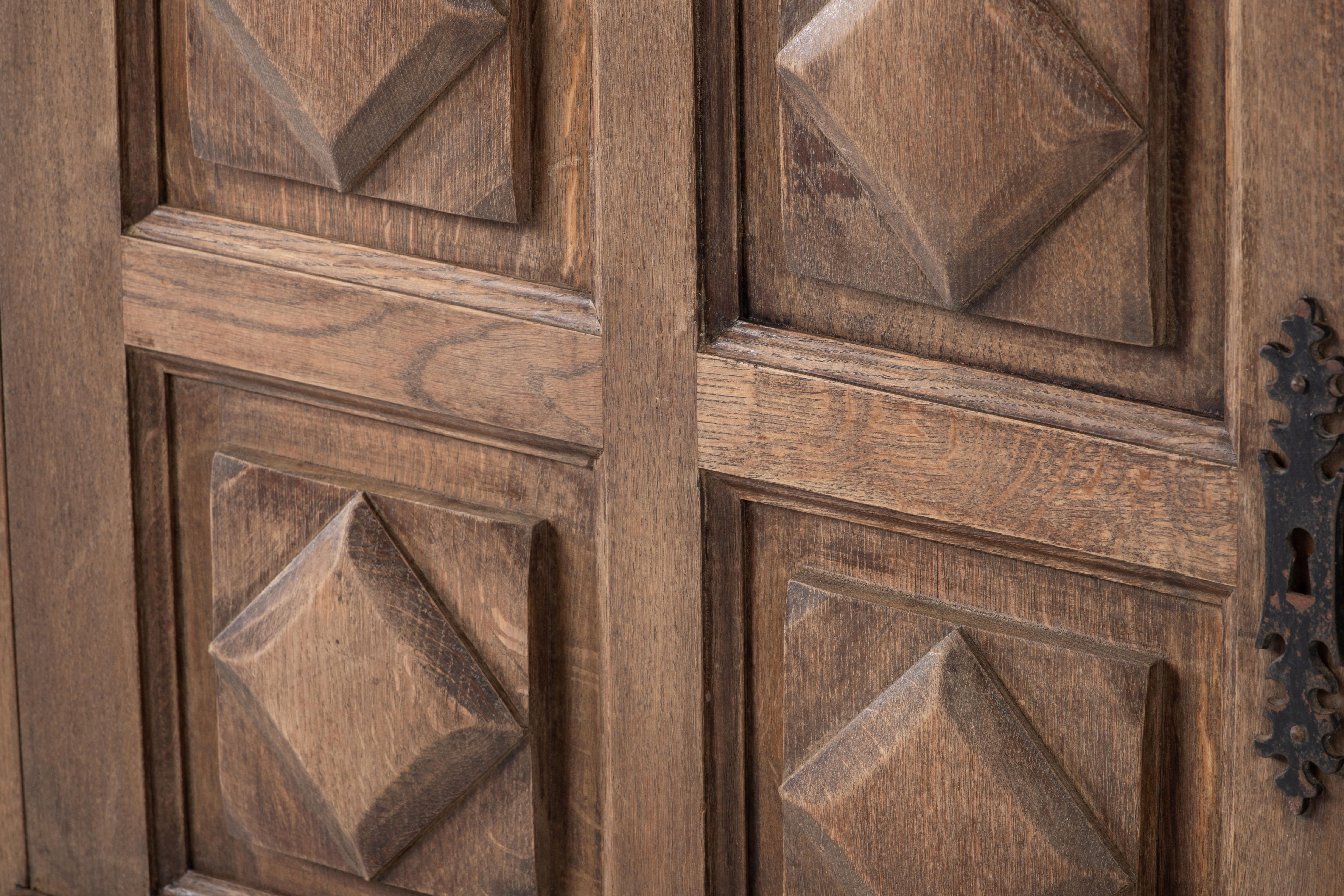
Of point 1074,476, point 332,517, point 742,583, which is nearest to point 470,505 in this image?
point 332,517

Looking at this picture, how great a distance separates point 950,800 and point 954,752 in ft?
0.11

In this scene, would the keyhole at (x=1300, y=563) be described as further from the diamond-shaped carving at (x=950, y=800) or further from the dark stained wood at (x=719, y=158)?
the dark stained wood at (x=719, y=158)

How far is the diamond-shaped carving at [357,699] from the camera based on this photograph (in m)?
1.24

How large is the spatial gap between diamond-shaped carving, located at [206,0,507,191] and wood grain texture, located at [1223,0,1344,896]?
0.50 meters

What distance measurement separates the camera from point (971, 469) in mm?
1028

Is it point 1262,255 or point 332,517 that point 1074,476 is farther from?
point 332,517

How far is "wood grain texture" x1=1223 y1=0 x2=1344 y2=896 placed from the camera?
880mm

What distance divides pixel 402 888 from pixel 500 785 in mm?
153

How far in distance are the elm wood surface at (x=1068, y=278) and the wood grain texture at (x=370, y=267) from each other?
0.12 meters

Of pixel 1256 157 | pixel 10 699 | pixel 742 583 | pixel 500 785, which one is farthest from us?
pixel 10 699

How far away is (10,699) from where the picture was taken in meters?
1.47

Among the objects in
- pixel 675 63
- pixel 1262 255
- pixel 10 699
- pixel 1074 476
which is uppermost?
pixel 675 63

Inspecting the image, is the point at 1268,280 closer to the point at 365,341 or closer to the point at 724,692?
the point at 724,692

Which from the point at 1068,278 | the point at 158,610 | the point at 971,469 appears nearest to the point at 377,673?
the point at 158,610
